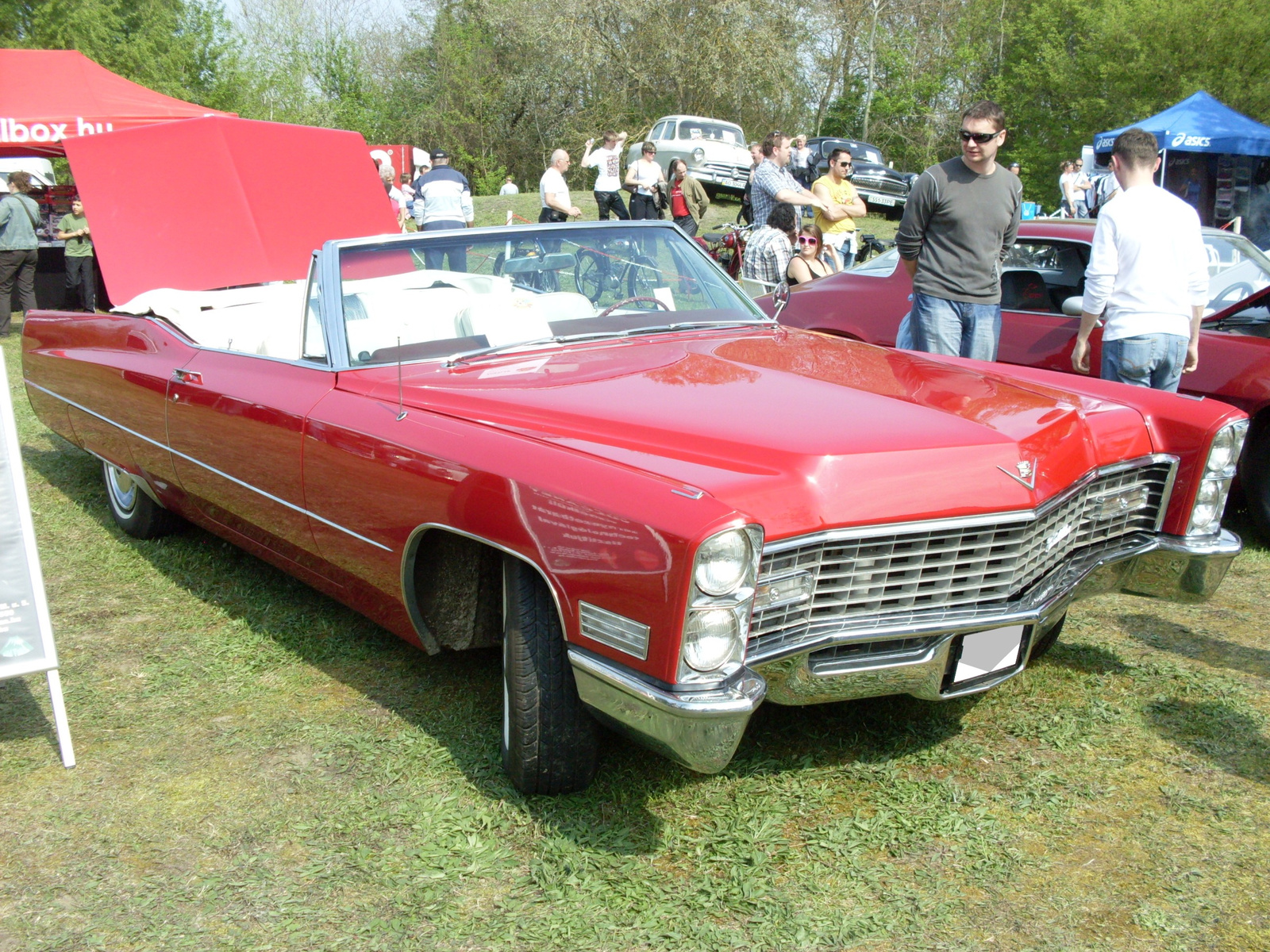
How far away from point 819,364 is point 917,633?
42.6 inches

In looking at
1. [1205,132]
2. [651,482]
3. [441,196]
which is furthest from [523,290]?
[1205,132]

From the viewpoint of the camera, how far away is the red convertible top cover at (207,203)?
6.00 m

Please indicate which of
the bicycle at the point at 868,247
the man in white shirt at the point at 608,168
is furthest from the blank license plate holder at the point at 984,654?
the man in white shirt at the point at 608,168

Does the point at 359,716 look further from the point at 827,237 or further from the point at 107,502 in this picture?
the point at 827,237

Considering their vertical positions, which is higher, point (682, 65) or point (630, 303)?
point (682, 65)

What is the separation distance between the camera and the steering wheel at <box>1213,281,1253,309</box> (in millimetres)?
5445


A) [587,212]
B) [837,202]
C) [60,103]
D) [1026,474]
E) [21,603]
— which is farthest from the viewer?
[587,212]

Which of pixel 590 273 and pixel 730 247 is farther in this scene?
pixel 730 247

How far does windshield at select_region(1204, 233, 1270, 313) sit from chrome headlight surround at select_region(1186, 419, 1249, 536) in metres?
2.54

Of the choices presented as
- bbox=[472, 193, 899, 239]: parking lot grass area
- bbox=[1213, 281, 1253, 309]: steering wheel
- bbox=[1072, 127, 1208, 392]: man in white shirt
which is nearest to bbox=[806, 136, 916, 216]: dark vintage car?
bbox=[472, 193, 899, 239]: parking lot grass area

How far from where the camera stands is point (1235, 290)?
549 cm

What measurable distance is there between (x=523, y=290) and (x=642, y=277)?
1.45 feet

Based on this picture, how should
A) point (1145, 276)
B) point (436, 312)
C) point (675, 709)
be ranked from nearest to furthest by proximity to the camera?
point (675, 709) → point (436, 312) → point (1145, 276)

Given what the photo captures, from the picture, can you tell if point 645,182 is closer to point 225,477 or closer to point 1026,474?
point 225,477
